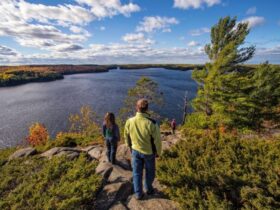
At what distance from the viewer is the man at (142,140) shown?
4582 millimetres

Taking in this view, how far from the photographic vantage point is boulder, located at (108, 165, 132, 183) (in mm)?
6033

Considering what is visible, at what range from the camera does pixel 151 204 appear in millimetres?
4641

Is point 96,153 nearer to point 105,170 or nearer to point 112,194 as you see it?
point 105,170

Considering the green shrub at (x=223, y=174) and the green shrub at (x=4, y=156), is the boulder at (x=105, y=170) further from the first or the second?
the green shrub at (x=4, y=156)

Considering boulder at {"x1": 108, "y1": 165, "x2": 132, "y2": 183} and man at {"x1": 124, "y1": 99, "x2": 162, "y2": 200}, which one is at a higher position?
man at {"x1": 124, "y1": 99, "x2": 162, "y2": 200}

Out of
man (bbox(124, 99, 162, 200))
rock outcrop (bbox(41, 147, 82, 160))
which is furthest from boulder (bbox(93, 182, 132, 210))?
rock outcrop (bbox(41, 147, 82, 160))

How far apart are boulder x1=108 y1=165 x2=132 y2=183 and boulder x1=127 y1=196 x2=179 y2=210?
121 cm

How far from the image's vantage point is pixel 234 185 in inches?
171

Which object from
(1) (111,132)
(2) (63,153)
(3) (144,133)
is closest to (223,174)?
(3) (144,133)

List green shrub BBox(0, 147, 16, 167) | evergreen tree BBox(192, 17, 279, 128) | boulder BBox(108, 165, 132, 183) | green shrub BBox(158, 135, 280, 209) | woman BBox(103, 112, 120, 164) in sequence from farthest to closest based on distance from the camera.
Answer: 1. evergreen tree BBox(192, 17, 279, 128)
2. green shrub BBox(0, 147, 16, 167)
3. woman BBox(103, 112, 120, 164)
4. boulder BBox(108, 165, 132, 183)
5. green shrub BBox(158, 135, 280, 209)

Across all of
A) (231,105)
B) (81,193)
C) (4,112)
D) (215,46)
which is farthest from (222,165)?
(4,112)

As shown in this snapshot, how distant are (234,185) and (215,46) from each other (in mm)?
19535

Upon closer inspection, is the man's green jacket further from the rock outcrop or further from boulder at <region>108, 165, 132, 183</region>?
the rock outcrop

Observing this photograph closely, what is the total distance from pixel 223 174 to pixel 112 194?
2.73 metres
